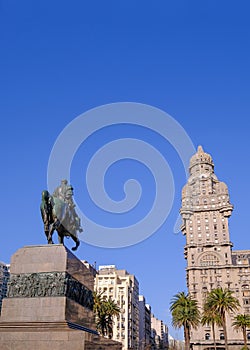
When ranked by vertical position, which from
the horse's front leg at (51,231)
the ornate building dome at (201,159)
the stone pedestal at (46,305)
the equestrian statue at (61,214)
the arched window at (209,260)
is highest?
the ornate building dome at (201,159)

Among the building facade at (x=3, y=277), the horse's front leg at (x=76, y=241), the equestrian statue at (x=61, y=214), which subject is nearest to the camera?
the equestrian statue at (x=61, y=214)

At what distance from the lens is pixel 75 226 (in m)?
27.2

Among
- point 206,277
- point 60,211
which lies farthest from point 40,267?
point 206,277

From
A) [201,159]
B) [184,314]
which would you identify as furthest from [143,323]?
[184,314]

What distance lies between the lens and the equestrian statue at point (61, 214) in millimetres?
25219

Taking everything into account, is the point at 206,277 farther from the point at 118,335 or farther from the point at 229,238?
the point at 118,335

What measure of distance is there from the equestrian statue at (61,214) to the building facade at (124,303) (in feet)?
282

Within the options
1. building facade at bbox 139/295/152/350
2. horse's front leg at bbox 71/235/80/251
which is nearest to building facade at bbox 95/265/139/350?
building facade at bbox 139/295/152/350

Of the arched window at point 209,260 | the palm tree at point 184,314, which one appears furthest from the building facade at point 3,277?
the palm tree at point 184,314

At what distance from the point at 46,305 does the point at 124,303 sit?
99.9 metres

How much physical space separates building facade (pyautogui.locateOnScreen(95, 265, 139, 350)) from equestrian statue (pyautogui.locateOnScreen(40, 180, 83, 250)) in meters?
85.8

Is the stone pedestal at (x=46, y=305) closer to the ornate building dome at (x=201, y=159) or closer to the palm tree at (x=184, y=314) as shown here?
the palm tree at (x=184, y=314)

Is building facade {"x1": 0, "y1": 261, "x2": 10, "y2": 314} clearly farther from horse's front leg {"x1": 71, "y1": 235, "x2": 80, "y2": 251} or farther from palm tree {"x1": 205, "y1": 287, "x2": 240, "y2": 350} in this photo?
horse's front leg {"x1": 71, "y1": 235, "x2": 80, "y2": 251}

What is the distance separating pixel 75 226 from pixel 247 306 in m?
90.3
